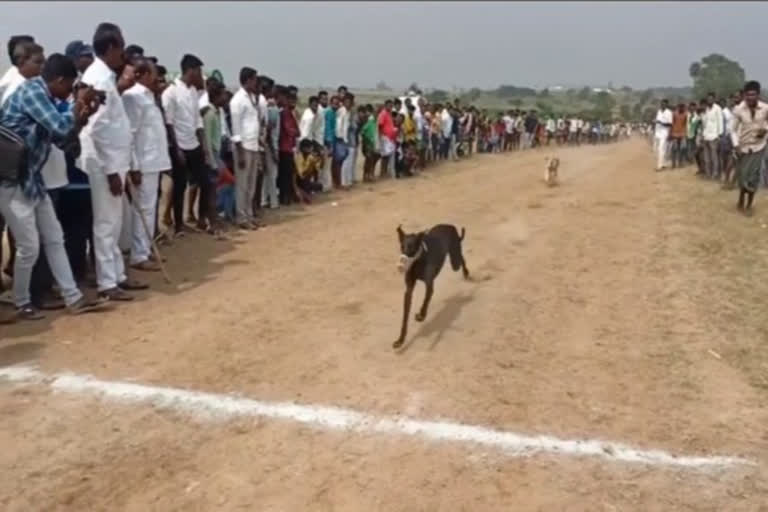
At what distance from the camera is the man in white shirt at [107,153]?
7062mm

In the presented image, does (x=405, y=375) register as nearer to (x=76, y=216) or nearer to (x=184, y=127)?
(x=76, y=216)

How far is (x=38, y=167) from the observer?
657 cm

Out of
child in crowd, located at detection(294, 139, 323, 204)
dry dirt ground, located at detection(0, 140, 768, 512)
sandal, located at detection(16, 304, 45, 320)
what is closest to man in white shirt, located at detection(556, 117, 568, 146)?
child in crowd, located at detection(294, 139, 323, 204)

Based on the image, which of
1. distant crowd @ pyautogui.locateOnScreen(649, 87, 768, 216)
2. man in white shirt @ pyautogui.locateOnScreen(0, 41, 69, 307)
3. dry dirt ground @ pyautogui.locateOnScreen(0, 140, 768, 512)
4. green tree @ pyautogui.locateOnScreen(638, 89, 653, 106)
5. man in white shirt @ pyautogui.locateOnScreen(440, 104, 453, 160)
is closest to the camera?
dry dirt ground @ pyautogui.locateOnScreen(0, 140, 768, 512)

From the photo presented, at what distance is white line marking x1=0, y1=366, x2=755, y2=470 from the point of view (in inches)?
185

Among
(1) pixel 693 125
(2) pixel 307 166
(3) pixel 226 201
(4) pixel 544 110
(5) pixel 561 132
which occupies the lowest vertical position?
(5) pixel 561 132

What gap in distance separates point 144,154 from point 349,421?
440 centimetres

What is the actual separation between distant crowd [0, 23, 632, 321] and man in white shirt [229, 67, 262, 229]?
0.05 feet

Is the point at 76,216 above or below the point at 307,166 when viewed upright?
above

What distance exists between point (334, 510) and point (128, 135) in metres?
4.50

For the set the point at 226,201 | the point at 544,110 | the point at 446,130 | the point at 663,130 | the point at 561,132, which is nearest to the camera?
the point at 226,201

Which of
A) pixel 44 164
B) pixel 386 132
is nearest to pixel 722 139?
pixel 386 132

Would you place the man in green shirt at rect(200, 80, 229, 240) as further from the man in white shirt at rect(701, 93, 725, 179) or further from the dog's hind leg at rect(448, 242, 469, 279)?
the man in white shirt at rect(701, 93, 725, 179)

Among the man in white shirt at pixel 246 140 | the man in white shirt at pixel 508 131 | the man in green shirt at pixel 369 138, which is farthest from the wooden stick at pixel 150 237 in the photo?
the man in white shirt at pixel 508 131
